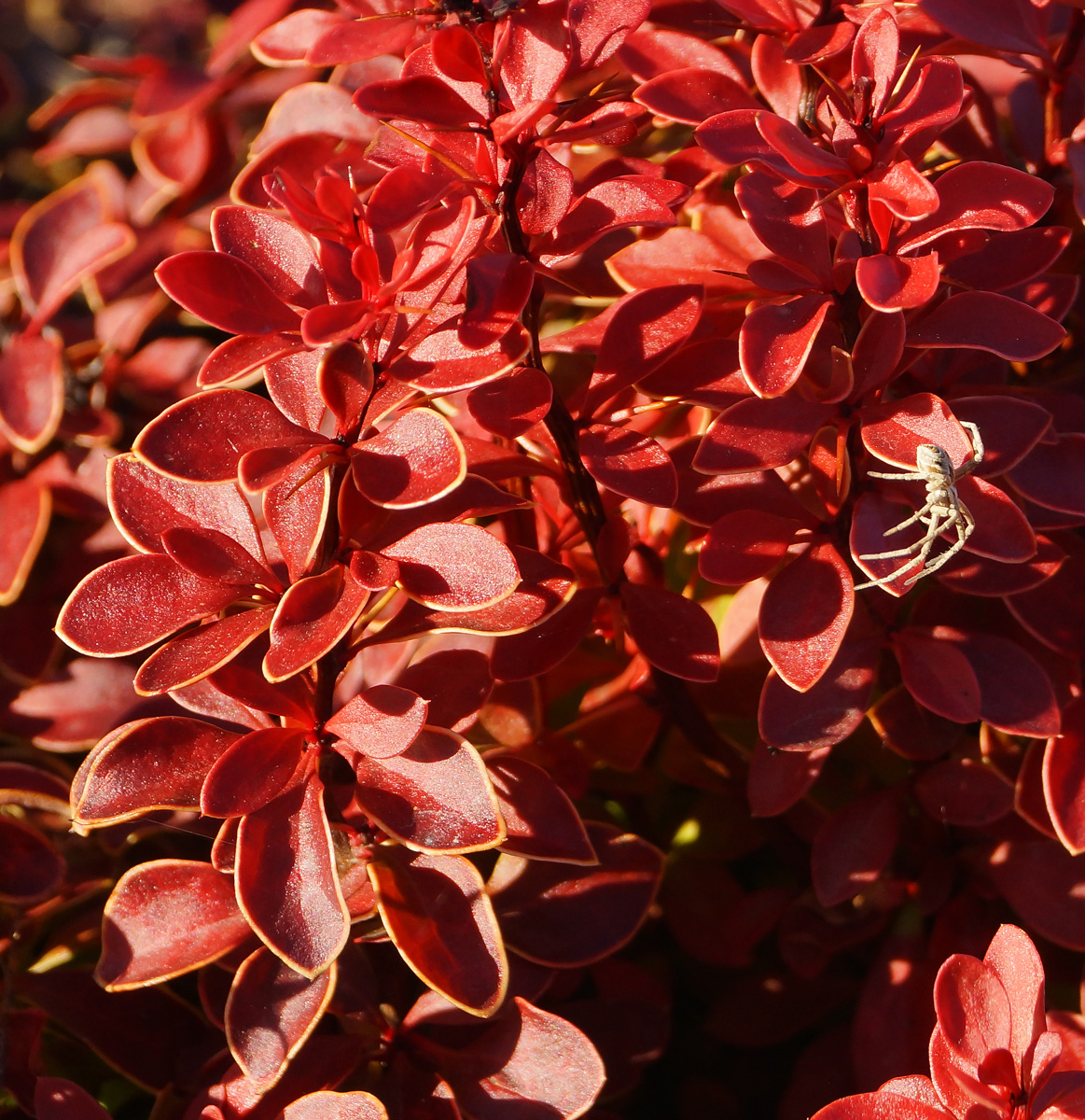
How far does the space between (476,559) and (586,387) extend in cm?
22

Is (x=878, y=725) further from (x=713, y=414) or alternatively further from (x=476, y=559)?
(x=476, y=559)

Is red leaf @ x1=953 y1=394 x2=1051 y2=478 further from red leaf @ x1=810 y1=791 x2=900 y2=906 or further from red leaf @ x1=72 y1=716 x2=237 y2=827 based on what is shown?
red leaf @ x1=72 y1=716 x2=237 y2=827

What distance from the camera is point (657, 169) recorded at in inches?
32.5

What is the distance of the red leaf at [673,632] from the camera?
0.87 metres

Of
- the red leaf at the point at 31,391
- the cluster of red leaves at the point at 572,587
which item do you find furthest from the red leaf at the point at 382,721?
the red leaf at the point at 31,391

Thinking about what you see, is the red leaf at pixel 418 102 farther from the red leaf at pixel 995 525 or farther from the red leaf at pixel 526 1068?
the red leaf at pixel 526 1068

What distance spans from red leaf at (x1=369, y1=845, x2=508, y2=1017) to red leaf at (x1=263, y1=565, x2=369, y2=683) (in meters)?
0.21

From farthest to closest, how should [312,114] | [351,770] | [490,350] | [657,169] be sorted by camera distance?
1. [312,114]
2. [351,770]
3. [657,169]
4. [490,350]

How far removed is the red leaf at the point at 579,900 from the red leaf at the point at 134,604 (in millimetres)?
368

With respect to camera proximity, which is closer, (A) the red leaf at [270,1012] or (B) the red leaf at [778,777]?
(A) the red leaf at [270,1012]

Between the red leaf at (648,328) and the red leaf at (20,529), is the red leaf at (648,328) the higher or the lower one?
the higher one

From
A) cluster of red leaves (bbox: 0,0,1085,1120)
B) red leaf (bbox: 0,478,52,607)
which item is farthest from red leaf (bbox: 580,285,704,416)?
red leaf (bbox: 0,478,52,607)

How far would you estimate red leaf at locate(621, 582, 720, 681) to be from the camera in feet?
2.85

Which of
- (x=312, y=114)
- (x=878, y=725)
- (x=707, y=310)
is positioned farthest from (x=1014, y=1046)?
(x=312, y=114)
